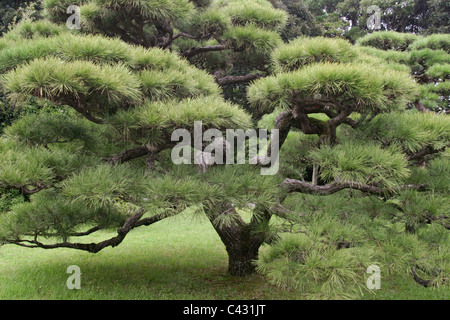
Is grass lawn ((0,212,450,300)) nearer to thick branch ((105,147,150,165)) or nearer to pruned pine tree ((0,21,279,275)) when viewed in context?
pruned pine tree ((0,21,279,275))

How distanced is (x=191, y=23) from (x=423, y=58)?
314 centimetres

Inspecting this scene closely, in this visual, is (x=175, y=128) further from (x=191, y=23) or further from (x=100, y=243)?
(x=191, y=23)

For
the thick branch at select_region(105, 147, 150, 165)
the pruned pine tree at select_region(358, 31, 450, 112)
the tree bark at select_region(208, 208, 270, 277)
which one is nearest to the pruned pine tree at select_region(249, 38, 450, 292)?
the tree bark at select_region(208, 208, 270, 277)

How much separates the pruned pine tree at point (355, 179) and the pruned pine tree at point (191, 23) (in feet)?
2.25

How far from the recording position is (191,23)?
3.25 metres

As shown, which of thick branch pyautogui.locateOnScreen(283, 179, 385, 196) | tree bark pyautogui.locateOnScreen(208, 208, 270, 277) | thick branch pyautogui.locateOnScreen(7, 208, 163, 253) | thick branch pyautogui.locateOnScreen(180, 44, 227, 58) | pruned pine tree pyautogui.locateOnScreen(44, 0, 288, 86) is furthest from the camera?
thick branch pyautogui.locateOnScreen(180, 44, 227, 58)

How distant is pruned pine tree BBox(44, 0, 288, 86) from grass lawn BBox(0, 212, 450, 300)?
5.20ft

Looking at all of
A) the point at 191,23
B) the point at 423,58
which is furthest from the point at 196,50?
the point at 423,58

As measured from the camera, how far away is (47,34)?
307 cm

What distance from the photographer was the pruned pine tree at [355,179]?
1.85 metres

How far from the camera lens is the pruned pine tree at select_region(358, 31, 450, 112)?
4281 millimetres

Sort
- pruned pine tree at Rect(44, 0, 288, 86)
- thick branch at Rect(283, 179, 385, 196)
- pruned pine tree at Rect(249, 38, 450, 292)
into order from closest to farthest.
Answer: pruned pine tree at Rect(249, 38, 450, 292), thick branch at Rect(283, 179, 385, 196), pruned pine tree at Rect(44, 0, 288, 86)

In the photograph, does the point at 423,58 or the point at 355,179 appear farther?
the point at 423,58

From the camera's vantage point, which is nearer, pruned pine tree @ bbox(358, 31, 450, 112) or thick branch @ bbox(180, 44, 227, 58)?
thick branch @ bbox(180, 44, 227, 58)
